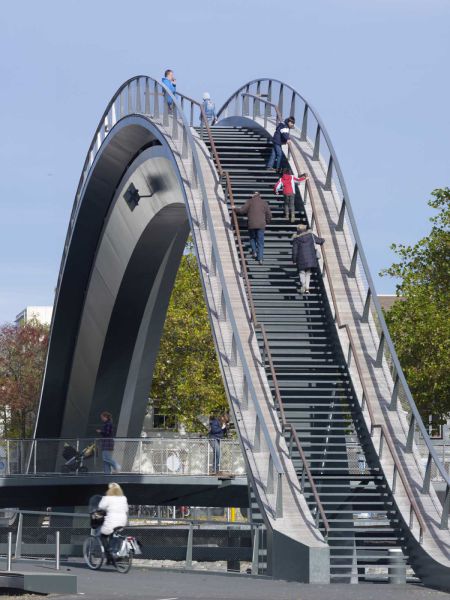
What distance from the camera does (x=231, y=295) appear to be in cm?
2764

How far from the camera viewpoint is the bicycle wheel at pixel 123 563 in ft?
73.5

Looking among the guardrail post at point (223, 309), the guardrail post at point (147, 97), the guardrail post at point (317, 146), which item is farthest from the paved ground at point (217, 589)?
the guardrail post at point (147, 97)

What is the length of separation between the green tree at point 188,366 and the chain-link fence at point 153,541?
80.8 ft

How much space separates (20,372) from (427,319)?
35.7m

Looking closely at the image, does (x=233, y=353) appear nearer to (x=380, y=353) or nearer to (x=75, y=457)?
(x=380, y=353)

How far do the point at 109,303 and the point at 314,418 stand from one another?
22.7m

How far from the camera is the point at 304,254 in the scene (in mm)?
27812

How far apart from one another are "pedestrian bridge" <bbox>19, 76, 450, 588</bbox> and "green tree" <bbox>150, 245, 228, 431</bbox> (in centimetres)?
2302

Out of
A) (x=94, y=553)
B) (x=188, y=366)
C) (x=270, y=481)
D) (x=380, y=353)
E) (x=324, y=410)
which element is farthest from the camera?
(x=188, y=366)

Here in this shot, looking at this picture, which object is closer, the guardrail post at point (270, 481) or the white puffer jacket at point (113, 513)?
the white puffer jacket at point (113, 513)

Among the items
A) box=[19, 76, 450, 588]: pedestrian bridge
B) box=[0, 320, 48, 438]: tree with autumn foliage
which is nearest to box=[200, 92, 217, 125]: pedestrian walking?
box=[19, 76, 450, 588]: pedestrian bridge

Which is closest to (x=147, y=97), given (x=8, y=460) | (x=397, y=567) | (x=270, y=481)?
(x=8, y=460)

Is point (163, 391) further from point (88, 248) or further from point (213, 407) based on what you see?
point (88, 248)

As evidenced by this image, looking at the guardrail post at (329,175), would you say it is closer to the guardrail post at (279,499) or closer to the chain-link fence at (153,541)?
the chain-link fence at (153,541)
